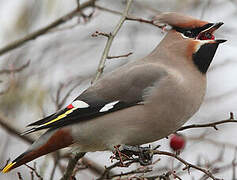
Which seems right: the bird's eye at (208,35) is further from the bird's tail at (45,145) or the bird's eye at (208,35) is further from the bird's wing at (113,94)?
the bird's tail at (45,145)

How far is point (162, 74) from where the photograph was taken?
14.0 feet

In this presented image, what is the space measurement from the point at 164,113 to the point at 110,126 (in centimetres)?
41

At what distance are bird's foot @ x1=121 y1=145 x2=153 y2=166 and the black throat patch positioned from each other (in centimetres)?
78

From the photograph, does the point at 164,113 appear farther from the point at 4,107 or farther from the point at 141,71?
the point at 4,107

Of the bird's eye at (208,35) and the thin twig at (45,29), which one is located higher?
the thin twig at (45,29)

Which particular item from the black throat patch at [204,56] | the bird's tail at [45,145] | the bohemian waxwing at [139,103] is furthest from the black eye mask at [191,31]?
the bird's tail at [45,145]

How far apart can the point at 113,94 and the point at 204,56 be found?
0.75 meters

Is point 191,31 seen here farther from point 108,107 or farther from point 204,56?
point 108,107

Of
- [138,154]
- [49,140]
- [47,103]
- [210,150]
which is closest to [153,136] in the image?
[138,154]

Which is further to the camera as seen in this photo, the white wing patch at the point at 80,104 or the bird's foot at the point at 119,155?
the white wing patch at the point at 80,104

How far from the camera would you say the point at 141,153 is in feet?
13.3

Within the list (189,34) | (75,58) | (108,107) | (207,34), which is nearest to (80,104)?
(108,107)

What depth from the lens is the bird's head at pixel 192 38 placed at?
168 inches

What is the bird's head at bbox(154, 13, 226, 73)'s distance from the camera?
4.27 meters
